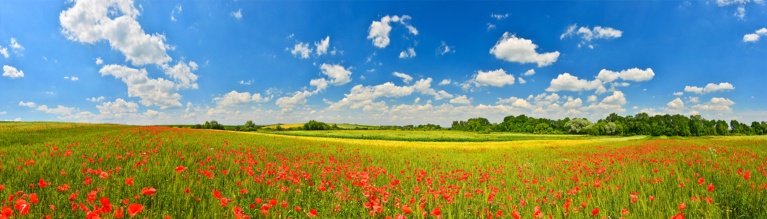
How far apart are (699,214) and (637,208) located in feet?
2.42

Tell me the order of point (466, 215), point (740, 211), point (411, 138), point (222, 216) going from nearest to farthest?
point (222, 216) → point (466, 215) → point (740, 211) → point (411, 138)

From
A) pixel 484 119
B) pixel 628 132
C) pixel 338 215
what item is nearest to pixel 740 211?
pixel 338 215

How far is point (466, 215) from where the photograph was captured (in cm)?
454

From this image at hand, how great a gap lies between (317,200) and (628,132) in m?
115

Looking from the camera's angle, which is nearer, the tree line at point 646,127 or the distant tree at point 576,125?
the tree line at point 646,127

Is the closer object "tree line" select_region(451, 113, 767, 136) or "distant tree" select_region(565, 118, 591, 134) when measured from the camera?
"tree line" select_region(451, 113, 767, 136)

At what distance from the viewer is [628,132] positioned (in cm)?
9519

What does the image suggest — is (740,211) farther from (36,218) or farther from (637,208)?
(36,218)

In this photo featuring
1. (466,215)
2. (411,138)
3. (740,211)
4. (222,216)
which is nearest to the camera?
(222,216)

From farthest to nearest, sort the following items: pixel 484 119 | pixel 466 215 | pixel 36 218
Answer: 1. pixel 484 119
2. pixel 466 215
3. pixel 36 218

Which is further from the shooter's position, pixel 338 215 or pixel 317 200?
pixel 317 200

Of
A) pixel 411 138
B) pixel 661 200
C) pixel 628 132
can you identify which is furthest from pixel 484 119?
pixel 661 200

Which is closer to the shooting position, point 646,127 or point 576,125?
Result: point 646,127

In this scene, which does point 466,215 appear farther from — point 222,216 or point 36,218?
point 36,218
